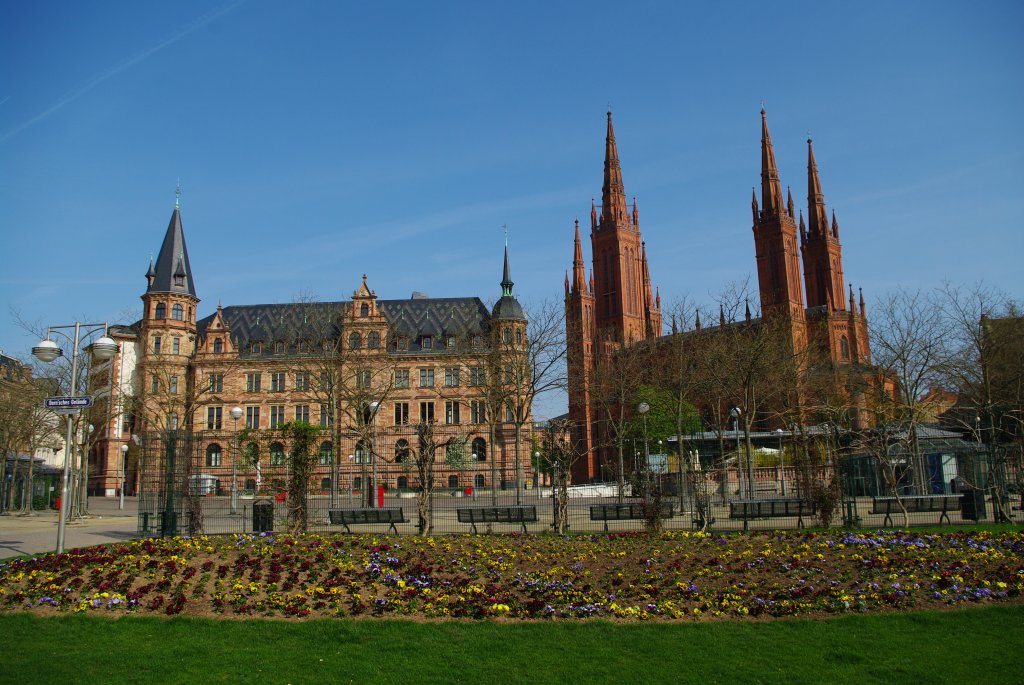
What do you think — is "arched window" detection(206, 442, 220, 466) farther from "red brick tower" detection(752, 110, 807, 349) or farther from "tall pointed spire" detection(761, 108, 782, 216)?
"tall pointed spire" detection(761, 108, 782, 216)

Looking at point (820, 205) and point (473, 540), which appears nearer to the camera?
point (473, 540)

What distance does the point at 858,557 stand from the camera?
1388cm

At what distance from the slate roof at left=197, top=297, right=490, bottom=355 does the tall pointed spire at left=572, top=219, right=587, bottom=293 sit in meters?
32.4

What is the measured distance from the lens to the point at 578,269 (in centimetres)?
10219

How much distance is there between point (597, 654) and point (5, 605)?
29.3ft

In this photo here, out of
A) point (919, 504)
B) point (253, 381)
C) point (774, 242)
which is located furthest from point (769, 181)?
point (919, 504)

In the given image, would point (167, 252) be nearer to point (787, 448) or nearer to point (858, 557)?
point (787, 448)

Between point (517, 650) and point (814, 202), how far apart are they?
110068 mm

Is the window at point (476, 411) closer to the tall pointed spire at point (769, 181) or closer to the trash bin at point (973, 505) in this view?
the trash bin at point (973, 505)

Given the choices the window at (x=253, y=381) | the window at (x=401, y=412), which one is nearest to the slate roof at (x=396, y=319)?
the window at (x=253, y=381)

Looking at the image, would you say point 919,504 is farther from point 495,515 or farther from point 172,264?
point 172,264

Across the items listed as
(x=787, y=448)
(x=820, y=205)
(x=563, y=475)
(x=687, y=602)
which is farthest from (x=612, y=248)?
(x=687, y=602)

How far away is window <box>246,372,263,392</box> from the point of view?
67688 millimetres

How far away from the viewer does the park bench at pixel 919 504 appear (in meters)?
20.9
